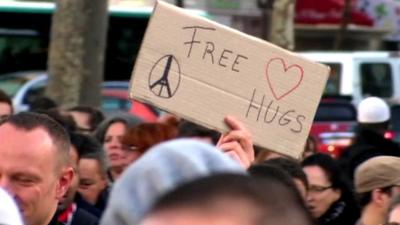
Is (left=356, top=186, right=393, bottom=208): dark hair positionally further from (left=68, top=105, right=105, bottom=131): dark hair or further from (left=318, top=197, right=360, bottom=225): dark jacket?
(left=68, top=105, right=105, bottom=131): dark hair

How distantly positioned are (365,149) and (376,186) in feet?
7.54

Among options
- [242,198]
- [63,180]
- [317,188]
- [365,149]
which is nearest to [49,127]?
[63,180]

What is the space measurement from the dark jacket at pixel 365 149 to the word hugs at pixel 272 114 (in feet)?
10.8

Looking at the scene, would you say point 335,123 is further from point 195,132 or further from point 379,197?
point 379,197

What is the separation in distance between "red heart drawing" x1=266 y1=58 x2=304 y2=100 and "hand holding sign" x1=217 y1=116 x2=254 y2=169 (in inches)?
11.1

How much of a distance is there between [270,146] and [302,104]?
195mm

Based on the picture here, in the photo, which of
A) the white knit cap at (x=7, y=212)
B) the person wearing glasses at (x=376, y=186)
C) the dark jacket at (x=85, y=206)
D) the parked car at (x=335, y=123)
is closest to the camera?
the white knit cap at (x=7, y=212)

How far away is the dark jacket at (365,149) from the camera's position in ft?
25.6

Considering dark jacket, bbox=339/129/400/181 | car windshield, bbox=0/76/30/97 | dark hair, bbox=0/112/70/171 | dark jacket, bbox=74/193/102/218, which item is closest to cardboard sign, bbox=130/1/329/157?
dark hair, bbox=0/112/70/171

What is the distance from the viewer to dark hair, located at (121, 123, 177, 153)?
6.91 metres

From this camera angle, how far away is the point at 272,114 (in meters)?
4.09

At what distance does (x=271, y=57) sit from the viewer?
4031 mm

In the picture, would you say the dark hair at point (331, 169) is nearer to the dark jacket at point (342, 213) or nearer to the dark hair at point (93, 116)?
the dark jacket at point (342, 213)

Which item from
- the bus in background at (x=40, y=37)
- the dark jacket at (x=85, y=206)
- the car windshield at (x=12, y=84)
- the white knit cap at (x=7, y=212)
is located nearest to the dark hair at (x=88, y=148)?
the dark jacket at (x=85, y=206)
